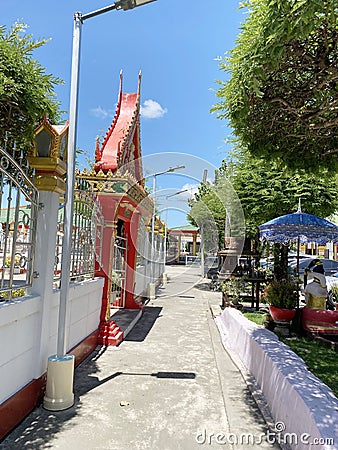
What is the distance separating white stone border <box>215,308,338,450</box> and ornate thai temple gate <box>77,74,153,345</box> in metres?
2.80

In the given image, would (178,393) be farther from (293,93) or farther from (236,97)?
(293,93)

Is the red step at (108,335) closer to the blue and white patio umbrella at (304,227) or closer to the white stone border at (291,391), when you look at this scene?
the white stone border at (291,391)

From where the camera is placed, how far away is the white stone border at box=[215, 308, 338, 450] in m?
2.32

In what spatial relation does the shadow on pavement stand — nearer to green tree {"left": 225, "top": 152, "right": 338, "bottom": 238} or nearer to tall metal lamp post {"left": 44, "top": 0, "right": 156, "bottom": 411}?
tall metal lamp post {"left": 44, "top": 0, "right": 156, "bottom": 411}

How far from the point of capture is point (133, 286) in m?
9.70

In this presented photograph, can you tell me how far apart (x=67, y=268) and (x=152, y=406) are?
1.82 m

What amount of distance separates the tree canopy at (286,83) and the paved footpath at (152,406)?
11.0 ft

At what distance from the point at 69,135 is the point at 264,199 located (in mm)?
8443

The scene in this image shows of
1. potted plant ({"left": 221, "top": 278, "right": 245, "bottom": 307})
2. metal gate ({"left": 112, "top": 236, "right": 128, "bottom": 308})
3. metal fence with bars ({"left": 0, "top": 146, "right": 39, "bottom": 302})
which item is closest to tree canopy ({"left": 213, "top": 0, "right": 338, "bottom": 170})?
metal fence with bars ({"left": 0, "top": 146, "right": 39, "bottom": 302})

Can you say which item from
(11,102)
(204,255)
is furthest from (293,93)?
(204,255)

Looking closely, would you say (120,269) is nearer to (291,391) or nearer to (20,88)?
(20,88)

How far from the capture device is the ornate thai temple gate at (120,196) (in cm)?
648

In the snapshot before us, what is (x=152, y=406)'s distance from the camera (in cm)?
379

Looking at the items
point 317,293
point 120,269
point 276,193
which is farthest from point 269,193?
point 120,269
